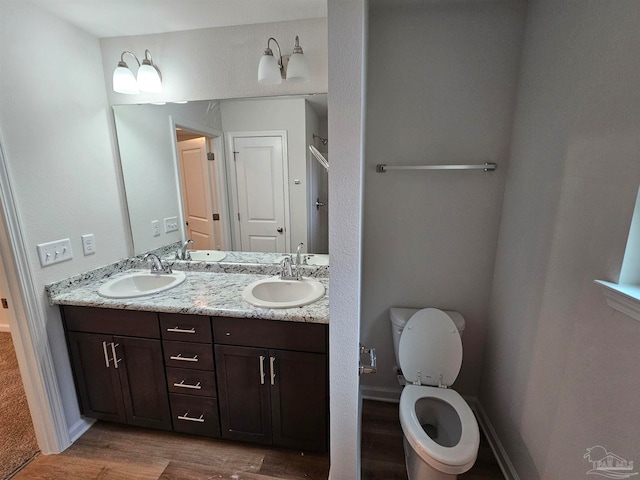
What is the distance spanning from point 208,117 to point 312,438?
194cm

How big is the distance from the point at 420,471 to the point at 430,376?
17.4 inches

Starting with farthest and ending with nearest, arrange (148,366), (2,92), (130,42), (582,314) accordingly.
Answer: (130,42), (148,366), (2,92), (582,314)

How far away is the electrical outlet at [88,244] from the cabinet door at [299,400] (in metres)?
1.30

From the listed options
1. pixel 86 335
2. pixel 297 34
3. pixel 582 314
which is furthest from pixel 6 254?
pixel 582 314

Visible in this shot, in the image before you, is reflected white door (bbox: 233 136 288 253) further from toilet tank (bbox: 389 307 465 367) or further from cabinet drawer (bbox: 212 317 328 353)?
toilet tank (bbox: 389 307 465 367)

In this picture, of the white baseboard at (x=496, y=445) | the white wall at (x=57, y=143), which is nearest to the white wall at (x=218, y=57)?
the white wall at (x=57, y=143)

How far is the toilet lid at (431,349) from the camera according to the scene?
1.53 m

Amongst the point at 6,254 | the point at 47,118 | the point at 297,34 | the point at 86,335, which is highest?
the point at 297,34

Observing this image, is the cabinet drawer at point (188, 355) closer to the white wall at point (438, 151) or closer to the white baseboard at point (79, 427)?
the white baseboard at point (79, 427)

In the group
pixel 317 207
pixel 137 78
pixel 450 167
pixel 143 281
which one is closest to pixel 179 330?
pixel 143 281

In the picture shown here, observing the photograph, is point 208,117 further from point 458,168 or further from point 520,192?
point 520,192

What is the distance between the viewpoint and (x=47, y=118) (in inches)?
57.6

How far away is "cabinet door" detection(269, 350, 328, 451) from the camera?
4.48 ft

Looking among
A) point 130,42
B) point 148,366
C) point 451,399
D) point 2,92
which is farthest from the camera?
point 130,42
